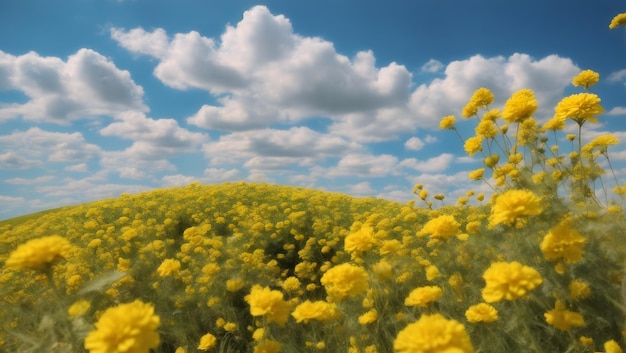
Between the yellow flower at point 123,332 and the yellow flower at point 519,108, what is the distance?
2.99 m

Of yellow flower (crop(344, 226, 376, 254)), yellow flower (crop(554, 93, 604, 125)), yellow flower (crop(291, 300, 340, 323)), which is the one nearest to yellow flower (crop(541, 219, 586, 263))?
yellow flower (crop(344, 226, 376, 254))

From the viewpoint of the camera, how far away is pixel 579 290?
2.77 meters

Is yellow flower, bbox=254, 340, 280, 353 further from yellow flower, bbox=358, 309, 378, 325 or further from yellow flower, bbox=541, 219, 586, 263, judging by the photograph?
yellow flower, bbox=541, 219, 586, 263

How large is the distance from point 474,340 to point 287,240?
535 cm

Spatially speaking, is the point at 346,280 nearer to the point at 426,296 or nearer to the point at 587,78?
the point at 426,296

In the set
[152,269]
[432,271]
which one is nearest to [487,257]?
[432,271]

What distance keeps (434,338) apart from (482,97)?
3689 millimetres

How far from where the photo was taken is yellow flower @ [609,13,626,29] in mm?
4305

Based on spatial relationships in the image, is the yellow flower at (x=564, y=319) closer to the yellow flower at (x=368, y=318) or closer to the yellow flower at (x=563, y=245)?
the yellow flower at (x=563, y=245)

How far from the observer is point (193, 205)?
10281 mm

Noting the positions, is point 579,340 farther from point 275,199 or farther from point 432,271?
point 275,199

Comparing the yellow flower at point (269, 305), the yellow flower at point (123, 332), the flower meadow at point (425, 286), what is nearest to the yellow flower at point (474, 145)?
the flower meadow at point (425, 286)

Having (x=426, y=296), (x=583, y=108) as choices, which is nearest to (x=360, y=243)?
(x=426, y=296)

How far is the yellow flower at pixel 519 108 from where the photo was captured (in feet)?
11.4
